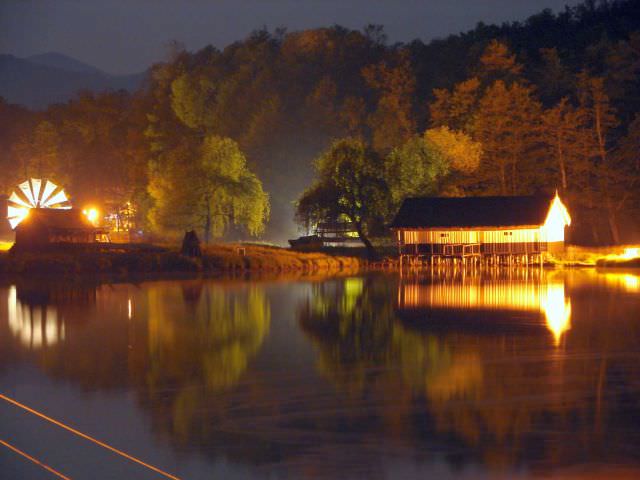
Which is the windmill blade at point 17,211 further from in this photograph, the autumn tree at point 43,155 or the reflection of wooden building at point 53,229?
the autumn tree at point 43,155

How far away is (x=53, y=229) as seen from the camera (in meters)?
56.0

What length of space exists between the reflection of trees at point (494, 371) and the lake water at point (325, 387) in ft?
0.17

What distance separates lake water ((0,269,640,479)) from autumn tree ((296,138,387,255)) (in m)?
26.5

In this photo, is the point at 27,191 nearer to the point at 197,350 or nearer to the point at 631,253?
the point at 631,253

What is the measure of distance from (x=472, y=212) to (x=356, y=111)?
105ft

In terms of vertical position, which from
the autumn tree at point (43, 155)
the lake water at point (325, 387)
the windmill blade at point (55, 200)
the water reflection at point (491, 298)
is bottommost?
the lake water at point (325, 387)

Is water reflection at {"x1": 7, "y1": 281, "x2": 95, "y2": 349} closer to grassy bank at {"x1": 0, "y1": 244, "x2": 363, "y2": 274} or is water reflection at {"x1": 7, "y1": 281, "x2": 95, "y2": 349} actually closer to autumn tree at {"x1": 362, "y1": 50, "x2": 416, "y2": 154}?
grassy bank at {"x1": 0, "y1": 244, "x2": 363, "y2": 274}

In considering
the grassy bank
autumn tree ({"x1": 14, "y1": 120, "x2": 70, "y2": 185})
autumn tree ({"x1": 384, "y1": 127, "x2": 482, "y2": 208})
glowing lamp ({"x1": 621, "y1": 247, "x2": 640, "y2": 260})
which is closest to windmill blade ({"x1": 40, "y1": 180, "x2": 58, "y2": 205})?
the grassy bank

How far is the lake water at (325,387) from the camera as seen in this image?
13.2m

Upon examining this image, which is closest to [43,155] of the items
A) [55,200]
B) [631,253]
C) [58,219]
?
[55,200]

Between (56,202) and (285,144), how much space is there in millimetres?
25559

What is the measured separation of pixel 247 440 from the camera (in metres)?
14.1

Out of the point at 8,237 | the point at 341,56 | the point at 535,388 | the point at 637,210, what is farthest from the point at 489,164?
the point at 535,388

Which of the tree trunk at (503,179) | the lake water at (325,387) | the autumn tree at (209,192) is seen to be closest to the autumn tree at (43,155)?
the autumn tree at (209,192)
